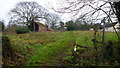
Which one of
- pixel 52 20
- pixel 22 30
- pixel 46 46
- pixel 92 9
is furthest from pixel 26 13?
pixel 92 9

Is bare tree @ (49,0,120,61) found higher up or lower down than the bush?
higher up

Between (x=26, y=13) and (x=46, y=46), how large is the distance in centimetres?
74

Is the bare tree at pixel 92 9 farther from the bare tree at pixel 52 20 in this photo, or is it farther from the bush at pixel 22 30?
the bush at pixel 22 30

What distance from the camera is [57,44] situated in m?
2.68

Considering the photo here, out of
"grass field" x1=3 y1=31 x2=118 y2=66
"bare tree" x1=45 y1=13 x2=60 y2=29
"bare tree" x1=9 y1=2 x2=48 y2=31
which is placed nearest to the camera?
"bare tree" x1=9 y1=2 x2=48 y2=31

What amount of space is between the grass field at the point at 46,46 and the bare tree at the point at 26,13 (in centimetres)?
26

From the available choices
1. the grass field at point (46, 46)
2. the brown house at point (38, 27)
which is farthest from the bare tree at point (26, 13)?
the grass field at point (46, 46)

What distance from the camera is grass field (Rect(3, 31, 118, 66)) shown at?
7.98ft

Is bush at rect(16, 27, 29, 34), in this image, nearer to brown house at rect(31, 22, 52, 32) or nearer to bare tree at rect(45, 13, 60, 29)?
brown house at rect(31, 22, 52, 32)

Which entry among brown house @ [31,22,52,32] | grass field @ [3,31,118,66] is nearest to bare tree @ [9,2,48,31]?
brown house @ [31,22,52,32]

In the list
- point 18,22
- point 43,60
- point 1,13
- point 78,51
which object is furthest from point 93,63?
point 1,13

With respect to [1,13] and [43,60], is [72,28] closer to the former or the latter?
[43,60]

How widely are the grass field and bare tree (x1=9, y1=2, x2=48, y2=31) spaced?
0.26 metres

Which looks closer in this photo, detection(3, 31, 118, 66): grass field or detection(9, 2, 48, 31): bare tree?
detection(9, 2, 48, 31): bare tree
